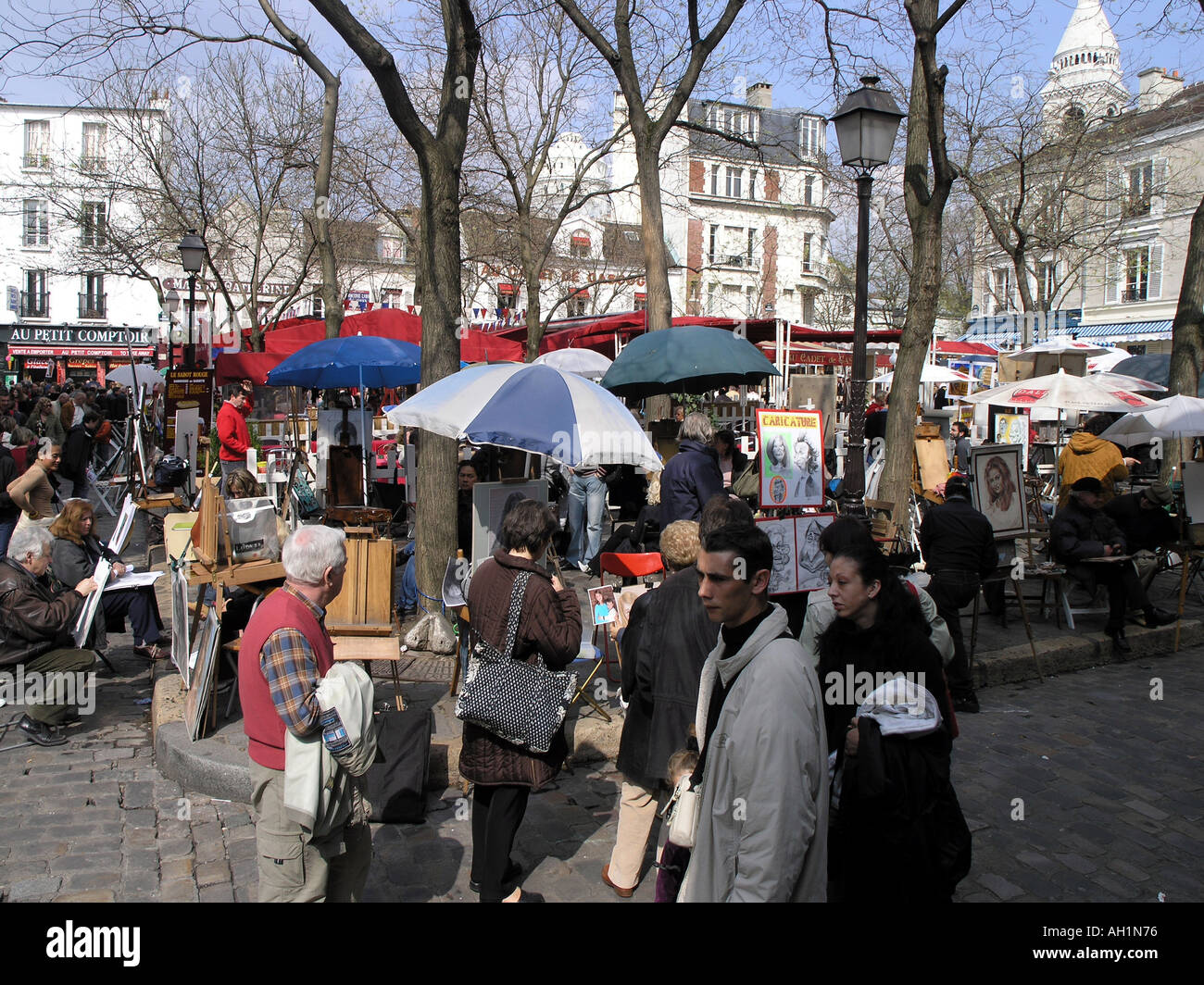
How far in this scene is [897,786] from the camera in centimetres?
286

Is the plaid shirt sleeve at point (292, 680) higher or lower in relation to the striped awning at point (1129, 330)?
lower

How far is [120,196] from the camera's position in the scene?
113 feet

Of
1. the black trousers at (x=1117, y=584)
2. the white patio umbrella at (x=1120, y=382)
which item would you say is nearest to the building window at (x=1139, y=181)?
the white patio umbrella at (x=1120, y=382)

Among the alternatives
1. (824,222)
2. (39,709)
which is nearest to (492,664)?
(39,709)

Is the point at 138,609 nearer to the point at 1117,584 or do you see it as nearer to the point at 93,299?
the point at 1117,584

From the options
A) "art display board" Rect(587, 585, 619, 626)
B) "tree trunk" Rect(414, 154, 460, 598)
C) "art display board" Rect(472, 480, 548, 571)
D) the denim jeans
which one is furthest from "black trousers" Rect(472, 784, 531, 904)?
the denim jeans

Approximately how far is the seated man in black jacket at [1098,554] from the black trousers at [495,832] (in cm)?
681

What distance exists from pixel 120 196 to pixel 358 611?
3428 centimetres

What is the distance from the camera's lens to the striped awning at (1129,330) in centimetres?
3803

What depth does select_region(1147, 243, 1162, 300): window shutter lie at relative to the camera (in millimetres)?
39213

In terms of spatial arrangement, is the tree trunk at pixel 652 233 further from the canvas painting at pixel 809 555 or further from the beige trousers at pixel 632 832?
the beige trousers at pixel 632 832

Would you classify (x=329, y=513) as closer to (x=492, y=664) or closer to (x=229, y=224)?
(x=492, y=664)

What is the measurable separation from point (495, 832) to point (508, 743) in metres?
0.38

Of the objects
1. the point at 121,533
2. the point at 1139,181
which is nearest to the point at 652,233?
the point at 121,533
